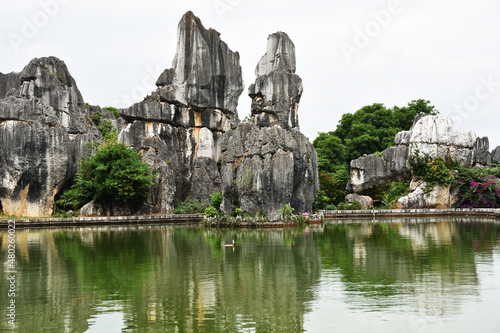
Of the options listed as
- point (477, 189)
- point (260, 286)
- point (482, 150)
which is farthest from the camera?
point (482, 150)

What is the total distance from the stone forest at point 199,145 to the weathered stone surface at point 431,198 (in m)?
0.07

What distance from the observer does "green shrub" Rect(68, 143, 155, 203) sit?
35781 mm

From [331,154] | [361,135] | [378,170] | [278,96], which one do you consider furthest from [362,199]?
[361,135]

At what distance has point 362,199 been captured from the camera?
42.0 metres

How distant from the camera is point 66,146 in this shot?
38406mm

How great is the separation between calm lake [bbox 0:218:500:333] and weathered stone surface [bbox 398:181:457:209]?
17652 mm

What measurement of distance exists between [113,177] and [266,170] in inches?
447

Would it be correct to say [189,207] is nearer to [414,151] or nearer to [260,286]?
[414,151]

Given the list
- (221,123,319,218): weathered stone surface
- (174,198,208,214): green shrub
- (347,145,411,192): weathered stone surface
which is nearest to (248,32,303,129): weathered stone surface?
(347,145,411,192): weathered stone surface

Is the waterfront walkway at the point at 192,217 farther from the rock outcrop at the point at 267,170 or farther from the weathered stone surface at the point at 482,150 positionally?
the weathered stone surface at the point at 482,150

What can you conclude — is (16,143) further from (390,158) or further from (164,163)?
(390,158)

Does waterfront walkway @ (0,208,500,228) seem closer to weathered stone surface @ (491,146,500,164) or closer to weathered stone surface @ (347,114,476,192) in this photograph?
weathered stone surface @ (347,114,476,192)

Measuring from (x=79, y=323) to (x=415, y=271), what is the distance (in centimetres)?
825

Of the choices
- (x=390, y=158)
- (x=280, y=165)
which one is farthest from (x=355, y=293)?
(x=390, y=158)
